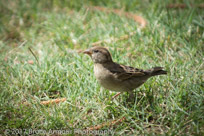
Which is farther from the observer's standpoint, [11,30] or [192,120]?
[11,30]

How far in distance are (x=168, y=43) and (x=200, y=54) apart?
2.31 feet

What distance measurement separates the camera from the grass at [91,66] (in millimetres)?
3701

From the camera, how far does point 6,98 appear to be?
4.18 m

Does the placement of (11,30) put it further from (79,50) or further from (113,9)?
(113,9)

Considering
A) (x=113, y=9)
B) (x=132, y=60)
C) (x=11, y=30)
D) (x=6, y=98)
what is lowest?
(x=6, y=98)

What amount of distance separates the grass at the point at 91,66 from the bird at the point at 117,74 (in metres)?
0.24

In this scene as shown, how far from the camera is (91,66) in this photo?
16.2 feet

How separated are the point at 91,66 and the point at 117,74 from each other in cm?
102

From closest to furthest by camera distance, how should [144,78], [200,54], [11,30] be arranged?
[144,78], [200,54], [11,30]

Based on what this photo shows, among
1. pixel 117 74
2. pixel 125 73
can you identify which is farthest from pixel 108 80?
pixel 125 73

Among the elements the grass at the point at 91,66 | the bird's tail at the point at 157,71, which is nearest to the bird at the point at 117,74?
the bird's tail at the point at 157,71

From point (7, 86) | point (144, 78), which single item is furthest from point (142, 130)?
point (7, 86)

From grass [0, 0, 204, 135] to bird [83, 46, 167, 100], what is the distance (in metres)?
0.24

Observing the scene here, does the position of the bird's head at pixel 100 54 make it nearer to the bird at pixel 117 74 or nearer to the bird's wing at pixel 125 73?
the bird at pixel 117 74
